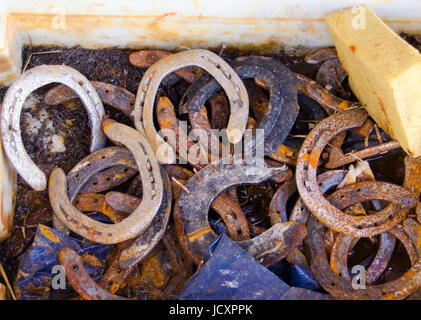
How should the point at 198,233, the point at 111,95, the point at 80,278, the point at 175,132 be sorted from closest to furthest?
the point at 80,278 → the point at 198,233 → the point at 175,132 → the point at 111,95

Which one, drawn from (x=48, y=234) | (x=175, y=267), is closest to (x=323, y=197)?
(x=175, y=267)

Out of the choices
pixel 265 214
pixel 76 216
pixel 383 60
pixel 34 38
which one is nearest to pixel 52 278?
pixel 76 216

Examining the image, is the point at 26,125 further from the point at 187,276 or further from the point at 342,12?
the point at 342,12

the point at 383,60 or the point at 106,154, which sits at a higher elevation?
the point at 383,60

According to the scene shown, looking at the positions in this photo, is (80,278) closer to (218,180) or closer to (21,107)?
(218,180)

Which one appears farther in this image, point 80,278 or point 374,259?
point 374,259

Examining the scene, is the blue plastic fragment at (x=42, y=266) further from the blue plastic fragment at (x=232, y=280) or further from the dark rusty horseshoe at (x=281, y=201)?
the dark rusty horseshoe at (x=281, y=201)

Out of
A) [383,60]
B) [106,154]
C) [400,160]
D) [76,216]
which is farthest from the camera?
[400,160]
